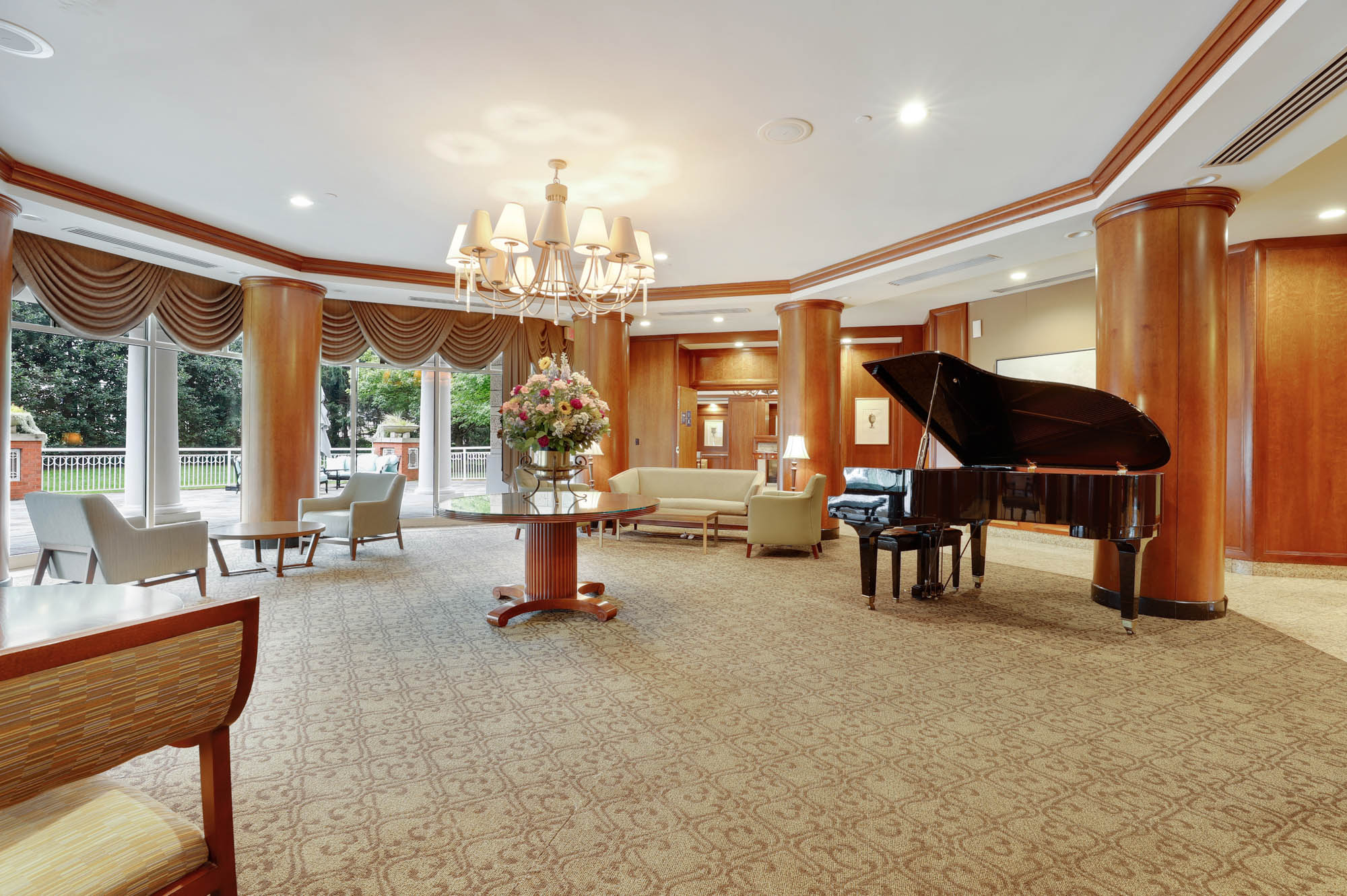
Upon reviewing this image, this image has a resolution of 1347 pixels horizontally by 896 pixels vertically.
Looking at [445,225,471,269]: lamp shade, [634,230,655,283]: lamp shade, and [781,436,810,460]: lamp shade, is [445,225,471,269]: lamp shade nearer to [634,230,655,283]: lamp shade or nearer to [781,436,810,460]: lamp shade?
[634,230,655,283]: lamp shade

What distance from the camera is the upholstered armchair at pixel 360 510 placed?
619cm

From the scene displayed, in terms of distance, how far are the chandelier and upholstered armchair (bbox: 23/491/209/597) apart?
2.68 meters

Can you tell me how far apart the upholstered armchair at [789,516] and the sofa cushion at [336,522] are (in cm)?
397

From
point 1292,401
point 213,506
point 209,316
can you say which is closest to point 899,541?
point 1292,401

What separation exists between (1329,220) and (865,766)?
6.43 meters

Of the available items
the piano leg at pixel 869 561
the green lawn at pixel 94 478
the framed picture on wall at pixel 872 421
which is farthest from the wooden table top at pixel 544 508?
the framed picture on wall at pixel 872 421

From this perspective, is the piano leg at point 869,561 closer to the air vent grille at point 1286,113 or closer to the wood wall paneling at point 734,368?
the air vent grille at point 1286,113

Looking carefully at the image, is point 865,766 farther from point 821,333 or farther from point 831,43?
point 821,333

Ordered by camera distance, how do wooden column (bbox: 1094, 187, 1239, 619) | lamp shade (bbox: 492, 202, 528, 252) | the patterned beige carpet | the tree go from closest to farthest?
1. the patterned beige carpet
2. wooden column (bbox: 1094, 187, 1239, 619)
3. lamp shade (bbox: 492, 202, 528, 252)
4. the tree

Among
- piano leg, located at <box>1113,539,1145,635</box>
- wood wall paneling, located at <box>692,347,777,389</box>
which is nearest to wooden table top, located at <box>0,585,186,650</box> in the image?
piano leg, located at <box>1113,539,1145,635</box>

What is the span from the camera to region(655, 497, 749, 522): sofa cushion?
7.49m

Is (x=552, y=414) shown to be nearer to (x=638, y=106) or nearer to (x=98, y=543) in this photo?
(x=638, y=106)

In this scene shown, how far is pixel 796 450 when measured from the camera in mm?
8094

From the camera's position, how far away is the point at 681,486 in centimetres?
837
